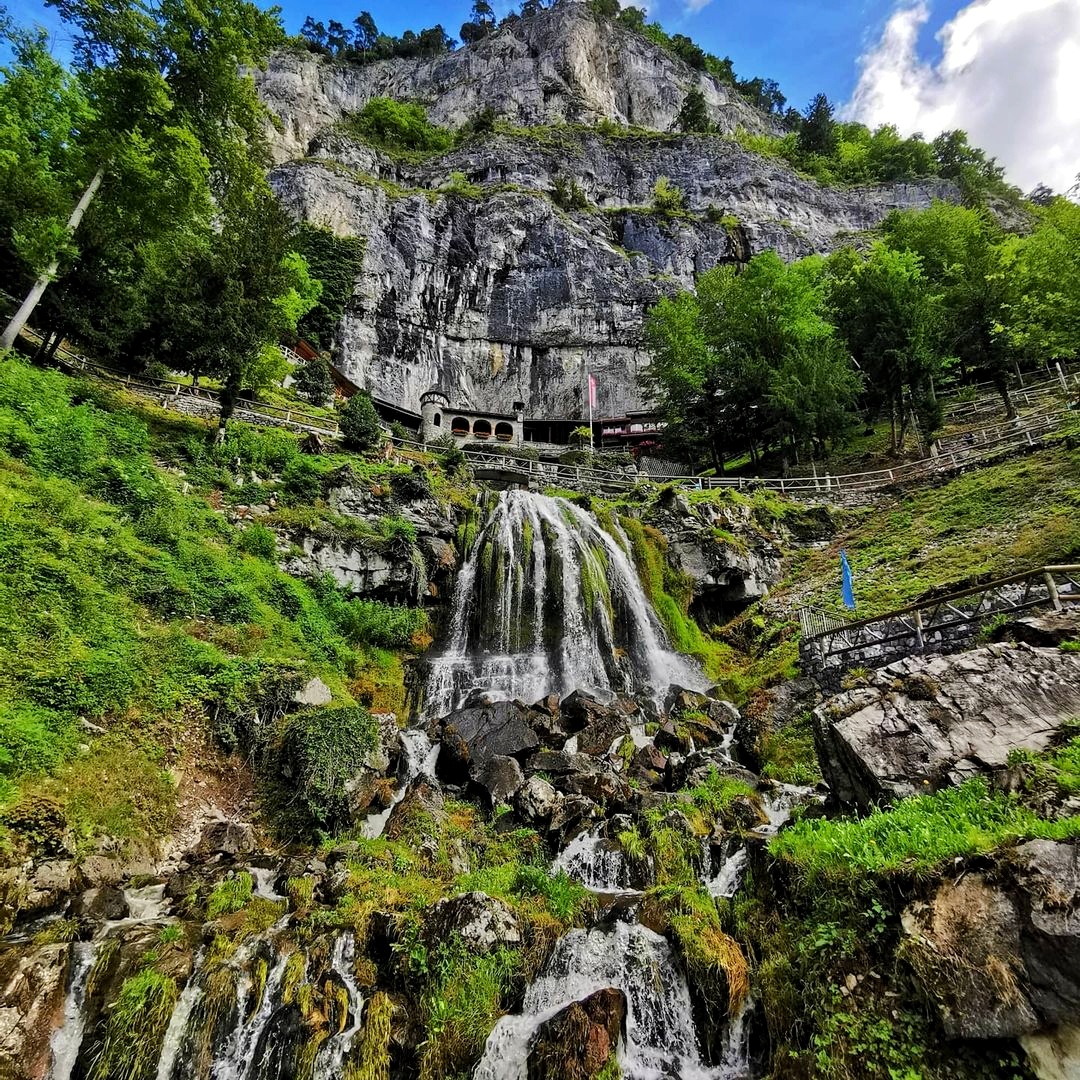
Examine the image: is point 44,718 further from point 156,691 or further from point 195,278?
point 195,278

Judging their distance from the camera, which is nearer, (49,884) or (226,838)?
(49,884)

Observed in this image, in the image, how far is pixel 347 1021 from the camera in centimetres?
562

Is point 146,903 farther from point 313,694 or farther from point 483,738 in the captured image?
point 483,738

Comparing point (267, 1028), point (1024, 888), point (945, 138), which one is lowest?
point (267, 1028)

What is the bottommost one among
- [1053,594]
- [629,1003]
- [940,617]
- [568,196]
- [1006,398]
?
[629,1003]

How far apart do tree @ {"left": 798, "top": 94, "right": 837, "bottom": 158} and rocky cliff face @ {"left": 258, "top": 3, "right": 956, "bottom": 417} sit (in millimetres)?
17174

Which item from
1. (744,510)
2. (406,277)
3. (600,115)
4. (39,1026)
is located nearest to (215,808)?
(39,1026)

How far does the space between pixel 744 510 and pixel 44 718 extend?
71.7 feet

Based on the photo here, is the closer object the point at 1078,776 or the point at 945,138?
the point at 1078,776

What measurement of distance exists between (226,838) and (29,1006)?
11.1 ft

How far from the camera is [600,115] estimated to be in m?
69.1

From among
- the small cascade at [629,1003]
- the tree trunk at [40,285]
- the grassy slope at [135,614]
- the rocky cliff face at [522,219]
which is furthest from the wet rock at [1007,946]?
the rocky cliff face at [522,219]

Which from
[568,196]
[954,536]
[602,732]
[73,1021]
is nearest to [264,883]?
[73,1021]

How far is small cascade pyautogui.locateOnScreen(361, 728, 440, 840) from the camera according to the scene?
31.5 feet
